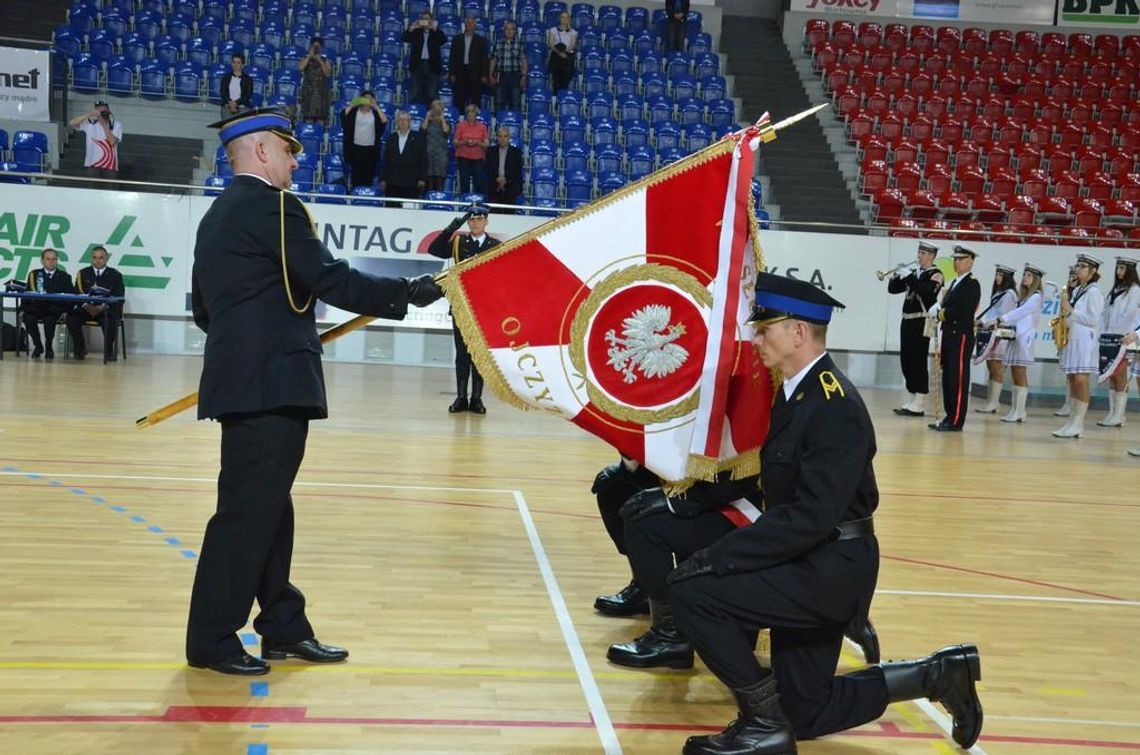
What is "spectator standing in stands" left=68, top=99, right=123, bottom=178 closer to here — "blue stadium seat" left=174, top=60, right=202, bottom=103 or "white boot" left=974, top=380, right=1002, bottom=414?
"blue stadium seat" left=174, top=60, right=202, bottom=103

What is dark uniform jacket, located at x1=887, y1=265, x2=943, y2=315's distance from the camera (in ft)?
43.3

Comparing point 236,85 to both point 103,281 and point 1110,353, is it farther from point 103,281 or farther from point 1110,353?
point 1110,353

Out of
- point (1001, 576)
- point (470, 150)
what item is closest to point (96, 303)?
point (470, 150)

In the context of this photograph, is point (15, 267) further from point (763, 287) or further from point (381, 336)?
point (763, 287)

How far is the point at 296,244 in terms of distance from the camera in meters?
3.78

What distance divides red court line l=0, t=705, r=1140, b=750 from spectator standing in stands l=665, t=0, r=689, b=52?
1946 centimetres

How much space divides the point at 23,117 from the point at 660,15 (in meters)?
12.2

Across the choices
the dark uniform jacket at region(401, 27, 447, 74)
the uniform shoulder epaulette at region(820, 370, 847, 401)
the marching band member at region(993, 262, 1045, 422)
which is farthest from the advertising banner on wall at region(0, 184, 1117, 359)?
the uniform shoulder epaulette at region(820, 370, 847, 401)

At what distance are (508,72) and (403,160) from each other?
375 centimetres

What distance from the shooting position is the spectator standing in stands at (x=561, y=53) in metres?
19.7

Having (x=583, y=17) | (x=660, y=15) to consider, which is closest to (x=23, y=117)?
(x=583, y=17)

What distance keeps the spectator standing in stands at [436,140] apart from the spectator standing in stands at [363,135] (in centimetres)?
72

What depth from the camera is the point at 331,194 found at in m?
16.2

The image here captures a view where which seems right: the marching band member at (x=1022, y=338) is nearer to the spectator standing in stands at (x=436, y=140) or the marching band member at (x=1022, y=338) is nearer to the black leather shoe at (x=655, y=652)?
the spectator standing in stands at (x=436, y=140)
